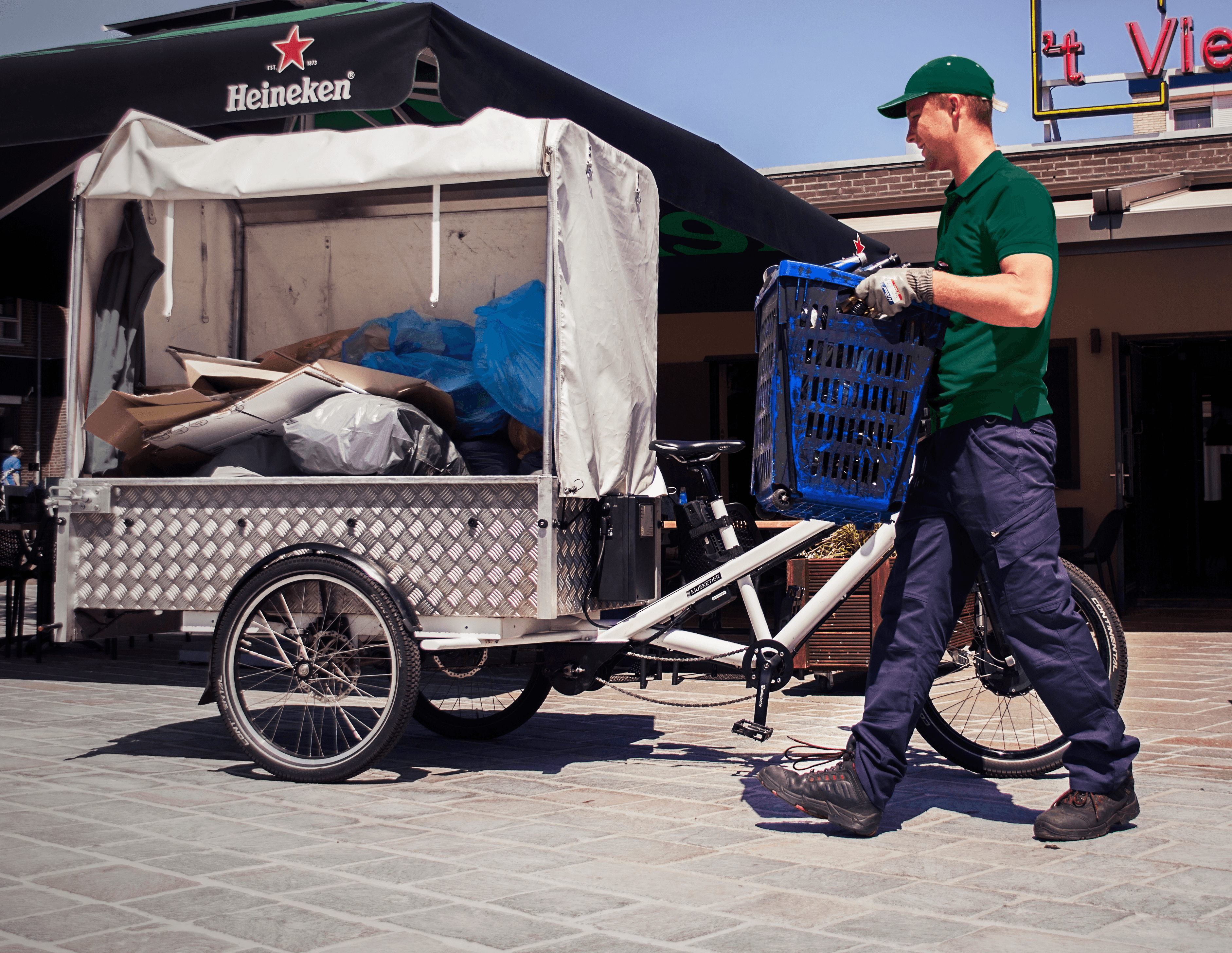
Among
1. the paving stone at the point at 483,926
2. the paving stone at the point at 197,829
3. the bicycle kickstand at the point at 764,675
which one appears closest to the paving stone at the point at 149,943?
the paving stone at the point at 483,926

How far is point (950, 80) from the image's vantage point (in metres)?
3.61

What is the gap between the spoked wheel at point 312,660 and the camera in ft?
13.9

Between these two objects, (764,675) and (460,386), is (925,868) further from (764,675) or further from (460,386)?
(460,386)

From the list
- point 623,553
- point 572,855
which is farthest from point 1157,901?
point 623,553

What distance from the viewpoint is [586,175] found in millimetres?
4453

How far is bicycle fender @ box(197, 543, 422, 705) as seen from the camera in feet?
14.0

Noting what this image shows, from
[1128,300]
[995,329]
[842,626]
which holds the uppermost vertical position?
[1128,300]

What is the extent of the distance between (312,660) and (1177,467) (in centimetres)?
1290

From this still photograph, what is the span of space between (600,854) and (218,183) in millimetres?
2839

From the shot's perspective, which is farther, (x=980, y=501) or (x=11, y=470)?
(x=11, y=470)

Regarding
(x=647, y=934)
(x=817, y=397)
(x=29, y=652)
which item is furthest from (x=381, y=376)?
(x=29, y=652)

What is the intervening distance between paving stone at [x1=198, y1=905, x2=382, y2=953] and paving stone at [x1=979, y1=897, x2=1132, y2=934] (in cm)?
141

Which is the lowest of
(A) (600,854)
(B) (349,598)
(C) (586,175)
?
(A) (600,854)

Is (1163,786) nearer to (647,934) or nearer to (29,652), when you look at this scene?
(647,934)
